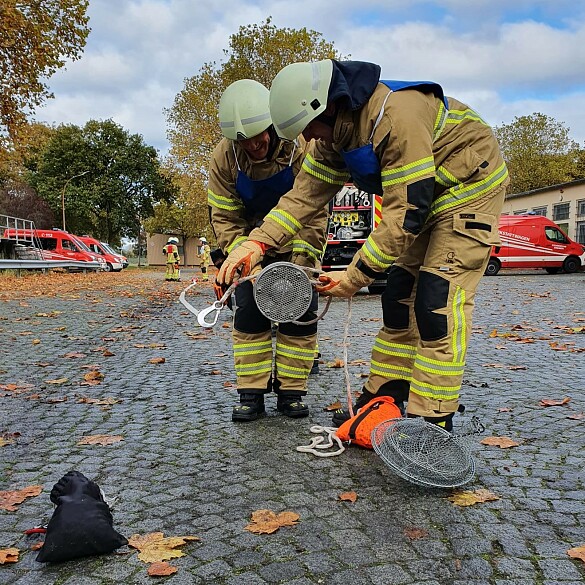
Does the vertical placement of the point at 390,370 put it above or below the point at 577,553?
above

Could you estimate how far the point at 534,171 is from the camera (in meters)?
45.1

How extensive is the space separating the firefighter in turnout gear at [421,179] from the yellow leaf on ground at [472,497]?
1.49 feet

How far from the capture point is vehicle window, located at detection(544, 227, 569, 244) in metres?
25.8

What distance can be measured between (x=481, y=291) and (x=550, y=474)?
1374 cm

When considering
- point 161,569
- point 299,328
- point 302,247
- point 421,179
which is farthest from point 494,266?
point 161,569

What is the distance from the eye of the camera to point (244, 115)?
392 cm

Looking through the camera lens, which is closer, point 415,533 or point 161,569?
point 161,569

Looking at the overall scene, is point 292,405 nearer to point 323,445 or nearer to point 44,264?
point 323,445

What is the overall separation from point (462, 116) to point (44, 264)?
29604mm

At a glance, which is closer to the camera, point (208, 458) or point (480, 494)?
point (480, 494)

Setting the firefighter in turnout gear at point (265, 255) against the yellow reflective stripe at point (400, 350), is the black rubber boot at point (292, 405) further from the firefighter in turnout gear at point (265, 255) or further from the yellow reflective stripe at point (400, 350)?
the yellow reflective stripe at point (400, 350)

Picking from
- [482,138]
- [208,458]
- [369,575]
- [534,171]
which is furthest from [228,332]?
[534,171]

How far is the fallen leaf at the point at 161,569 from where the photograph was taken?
2303 millimetres

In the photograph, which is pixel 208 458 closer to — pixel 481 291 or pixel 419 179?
pixel 419 179
